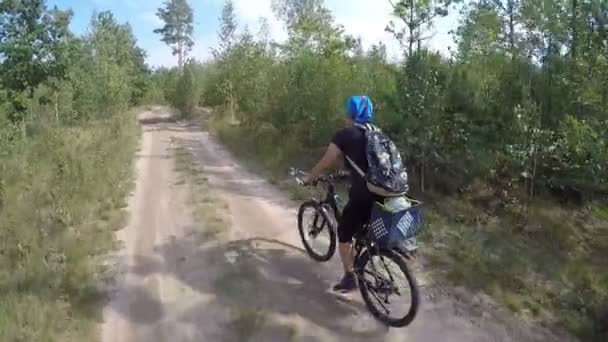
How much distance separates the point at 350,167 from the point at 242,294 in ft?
5.98

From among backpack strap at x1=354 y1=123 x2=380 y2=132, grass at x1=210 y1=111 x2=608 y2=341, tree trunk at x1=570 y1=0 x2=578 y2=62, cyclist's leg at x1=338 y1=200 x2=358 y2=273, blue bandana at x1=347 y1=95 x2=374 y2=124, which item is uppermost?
tree trunk at x1=570 y1=0 x2=578 y2=62

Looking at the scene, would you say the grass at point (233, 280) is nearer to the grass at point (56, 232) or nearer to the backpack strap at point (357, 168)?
the grass at point (56, 232)

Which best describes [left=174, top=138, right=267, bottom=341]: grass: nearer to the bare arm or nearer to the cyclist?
the cyclist

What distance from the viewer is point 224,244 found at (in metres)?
6.70

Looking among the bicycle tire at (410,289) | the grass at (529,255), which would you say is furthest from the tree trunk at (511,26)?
the bicycle tire at (410,289)

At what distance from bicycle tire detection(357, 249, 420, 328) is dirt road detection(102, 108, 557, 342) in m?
0.09

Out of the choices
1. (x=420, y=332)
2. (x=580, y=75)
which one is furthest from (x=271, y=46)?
(x=420, y=332)

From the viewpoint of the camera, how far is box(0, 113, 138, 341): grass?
→ 15.4 ft

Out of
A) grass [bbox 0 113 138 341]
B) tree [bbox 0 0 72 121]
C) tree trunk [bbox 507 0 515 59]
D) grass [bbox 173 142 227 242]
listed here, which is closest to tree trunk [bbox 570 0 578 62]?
tree trunk [bbox 507 0 515 59]

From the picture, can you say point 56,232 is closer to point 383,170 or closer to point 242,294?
point 242,294

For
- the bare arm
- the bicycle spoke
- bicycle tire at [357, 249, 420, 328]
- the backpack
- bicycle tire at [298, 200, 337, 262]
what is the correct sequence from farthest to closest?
bicycle tire at [298, 200, 337, 262] < the bare arm < the bicycle spoke < the backpack < bicycle tire at [357, 249, 420, 328]

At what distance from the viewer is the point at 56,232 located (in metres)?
7.12

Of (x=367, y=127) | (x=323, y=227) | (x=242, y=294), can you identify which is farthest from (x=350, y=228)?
(x=242, y=294)

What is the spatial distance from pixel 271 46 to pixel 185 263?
15159mm
